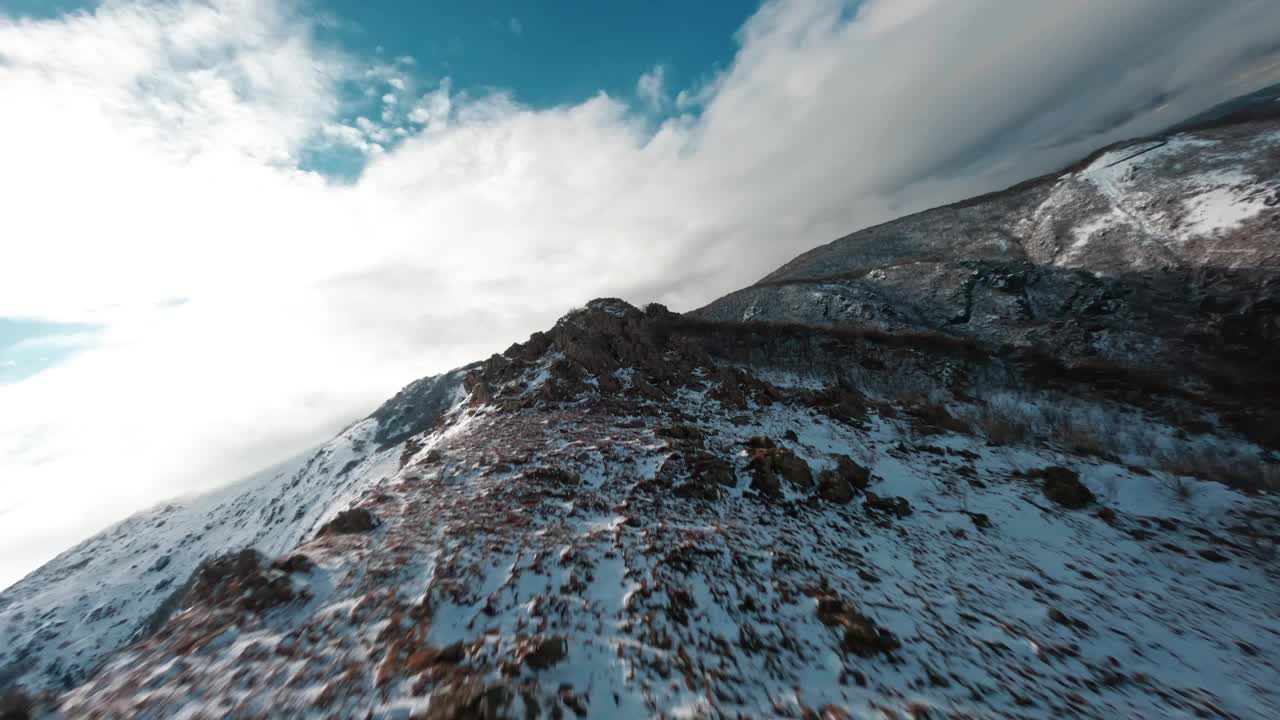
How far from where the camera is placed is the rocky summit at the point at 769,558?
612cm

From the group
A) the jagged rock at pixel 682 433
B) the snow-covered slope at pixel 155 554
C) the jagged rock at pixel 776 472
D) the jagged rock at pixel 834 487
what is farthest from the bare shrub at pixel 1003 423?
the snow-covered slope at pixel 155 554

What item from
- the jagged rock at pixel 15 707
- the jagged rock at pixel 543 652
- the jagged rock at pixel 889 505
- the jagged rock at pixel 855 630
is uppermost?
the jagged rock at pixel 15 707

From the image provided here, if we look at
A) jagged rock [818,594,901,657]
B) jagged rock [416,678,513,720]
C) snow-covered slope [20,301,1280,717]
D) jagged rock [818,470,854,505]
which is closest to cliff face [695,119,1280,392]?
snow-covered slope [20,301,1280,717]

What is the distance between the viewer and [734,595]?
8344mm

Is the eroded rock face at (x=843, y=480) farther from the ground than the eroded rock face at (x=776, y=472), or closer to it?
closer to it

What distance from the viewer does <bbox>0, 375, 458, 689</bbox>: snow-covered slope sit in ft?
270

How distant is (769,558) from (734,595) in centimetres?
187

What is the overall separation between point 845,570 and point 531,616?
743 centimetres

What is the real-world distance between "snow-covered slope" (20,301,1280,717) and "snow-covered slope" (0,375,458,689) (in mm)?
58984

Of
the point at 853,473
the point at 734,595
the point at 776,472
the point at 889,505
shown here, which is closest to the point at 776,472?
the point at 776,472

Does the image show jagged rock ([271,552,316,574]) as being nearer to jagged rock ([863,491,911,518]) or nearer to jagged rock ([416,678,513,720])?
jagged rock ([416,678,513,720])

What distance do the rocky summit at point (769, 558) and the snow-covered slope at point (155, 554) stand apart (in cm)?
5617

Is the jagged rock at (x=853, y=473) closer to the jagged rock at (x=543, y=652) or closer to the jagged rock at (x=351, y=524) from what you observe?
the jagged rock at (x=543, y=652)

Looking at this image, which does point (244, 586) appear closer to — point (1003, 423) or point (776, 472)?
point (776, 472)
